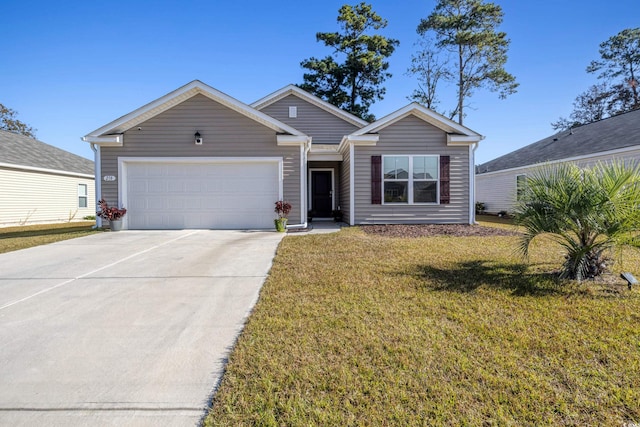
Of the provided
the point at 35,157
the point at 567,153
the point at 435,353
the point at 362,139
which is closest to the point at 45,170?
the point at 35,157

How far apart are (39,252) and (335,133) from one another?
459 inches

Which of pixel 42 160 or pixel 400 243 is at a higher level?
pixel 42 160

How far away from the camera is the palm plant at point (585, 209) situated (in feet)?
12.7

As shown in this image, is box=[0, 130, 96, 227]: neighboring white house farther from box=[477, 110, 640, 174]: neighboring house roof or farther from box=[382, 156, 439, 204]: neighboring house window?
box=[477, 110, 640, 174]: neighboring house roof

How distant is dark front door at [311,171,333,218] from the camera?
1441 cm

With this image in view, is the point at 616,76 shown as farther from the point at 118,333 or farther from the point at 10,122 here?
the point at 10,122

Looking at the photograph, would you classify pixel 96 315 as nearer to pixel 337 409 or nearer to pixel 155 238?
pixel 337 409

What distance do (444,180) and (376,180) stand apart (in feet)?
7.80

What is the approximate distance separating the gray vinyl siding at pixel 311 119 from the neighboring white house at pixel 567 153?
7968mm

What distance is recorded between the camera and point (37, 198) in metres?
15.4

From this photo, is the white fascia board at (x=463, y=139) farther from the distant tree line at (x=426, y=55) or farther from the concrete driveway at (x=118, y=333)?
the distant tree line at (x=426, y=55)

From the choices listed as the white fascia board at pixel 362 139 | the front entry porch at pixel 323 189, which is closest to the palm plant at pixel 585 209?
the white fascia board at pixel 362 139

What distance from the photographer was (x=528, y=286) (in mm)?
4125

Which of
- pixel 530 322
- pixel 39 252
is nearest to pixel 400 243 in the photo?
pixel 530 322
